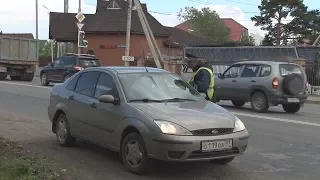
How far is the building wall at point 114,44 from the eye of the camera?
4250cm

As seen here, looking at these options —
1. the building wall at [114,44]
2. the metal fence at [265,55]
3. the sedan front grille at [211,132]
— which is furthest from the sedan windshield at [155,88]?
the building wall at [114,44]

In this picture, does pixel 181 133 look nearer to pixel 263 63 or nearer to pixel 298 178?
pixel 298 178

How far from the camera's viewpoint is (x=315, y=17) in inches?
2090

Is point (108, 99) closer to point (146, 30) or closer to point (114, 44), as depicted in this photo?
point (146, 30)

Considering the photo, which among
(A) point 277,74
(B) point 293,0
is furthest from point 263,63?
(B) point 293,0

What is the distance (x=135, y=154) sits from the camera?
6.38m

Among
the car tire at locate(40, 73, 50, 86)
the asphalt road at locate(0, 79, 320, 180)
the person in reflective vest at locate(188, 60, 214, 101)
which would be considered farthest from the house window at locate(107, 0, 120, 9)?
the person in reflective vest at locate(188, 60, 214, 101)

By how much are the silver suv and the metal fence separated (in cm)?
1028

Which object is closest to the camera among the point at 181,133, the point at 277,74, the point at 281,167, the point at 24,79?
the point at 181,133

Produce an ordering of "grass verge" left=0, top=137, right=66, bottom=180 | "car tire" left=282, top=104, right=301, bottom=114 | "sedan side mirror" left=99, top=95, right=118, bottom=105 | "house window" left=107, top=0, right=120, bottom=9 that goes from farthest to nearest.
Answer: "house window" left=107, top=0, right=120, bottom=9
"car tire" left=282, top=104, right=301, bottom=114
"sedan side mirror" left=99, top=95, right=118, bottom=105
"grass verge" left=0, top=137, right=66, bottom=180

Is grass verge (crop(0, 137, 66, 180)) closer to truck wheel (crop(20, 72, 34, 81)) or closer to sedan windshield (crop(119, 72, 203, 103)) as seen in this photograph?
sedan windshield (crop(119, 72, 203, 103))

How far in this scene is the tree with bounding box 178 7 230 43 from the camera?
7131 centimetres

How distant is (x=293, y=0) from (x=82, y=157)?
46.8 meters

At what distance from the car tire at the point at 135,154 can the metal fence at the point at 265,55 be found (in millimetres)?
19617
